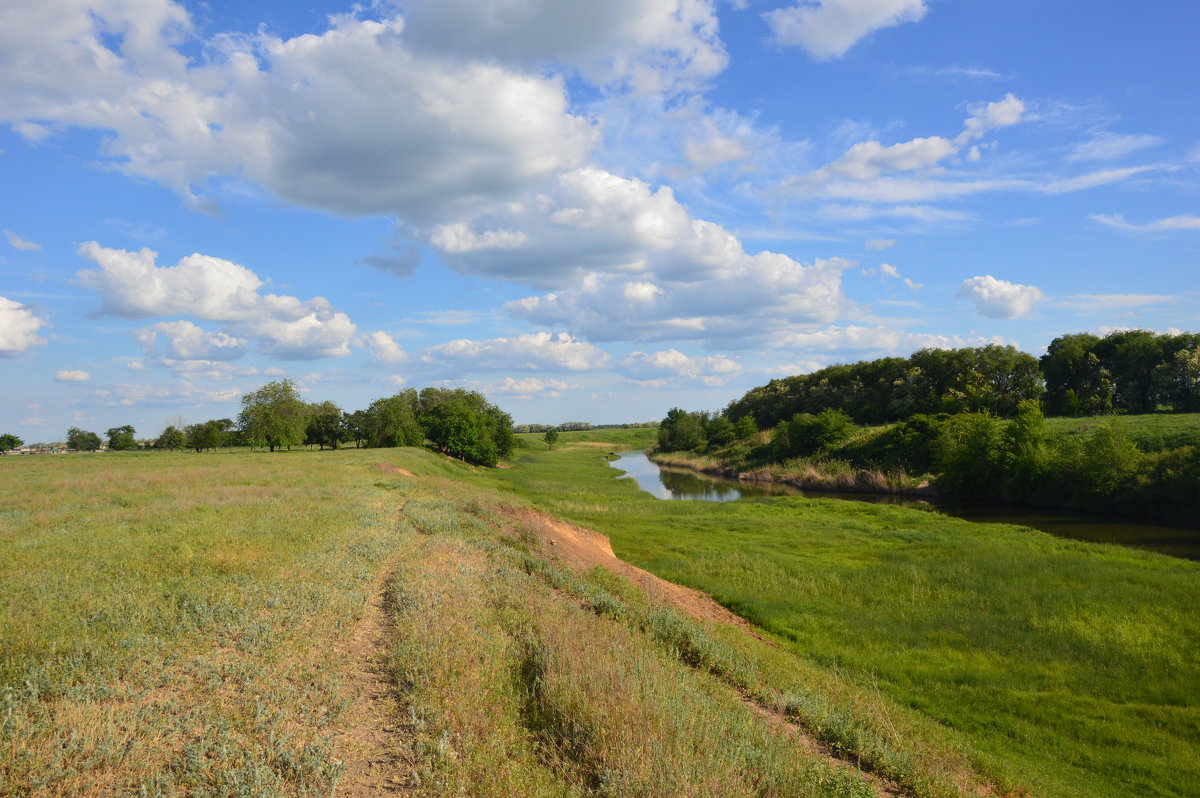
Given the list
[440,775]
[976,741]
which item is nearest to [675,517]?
[976,741]

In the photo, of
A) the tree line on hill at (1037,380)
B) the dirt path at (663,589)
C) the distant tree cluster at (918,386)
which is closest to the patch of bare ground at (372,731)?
the dirt path at (663,589)

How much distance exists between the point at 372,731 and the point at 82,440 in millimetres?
156879

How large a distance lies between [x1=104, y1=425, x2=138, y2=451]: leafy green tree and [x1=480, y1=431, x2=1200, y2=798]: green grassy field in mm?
129773

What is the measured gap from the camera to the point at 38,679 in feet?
17.9

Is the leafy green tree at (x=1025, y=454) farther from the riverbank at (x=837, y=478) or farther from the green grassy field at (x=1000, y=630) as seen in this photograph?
the green grassy field at (x=1000, y=630)

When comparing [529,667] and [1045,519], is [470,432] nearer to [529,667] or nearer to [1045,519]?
[1045,519]

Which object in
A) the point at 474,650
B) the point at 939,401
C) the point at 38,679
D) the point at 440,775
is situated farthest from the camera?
the point at 939,401

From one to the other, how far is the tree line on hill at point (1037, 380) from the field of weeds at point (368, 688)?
56.5 metres

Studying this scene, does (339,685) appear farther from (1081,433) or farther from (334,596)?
(1081,433)

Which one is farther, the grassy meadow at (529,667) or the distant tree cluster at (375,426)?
the distant tree cluster at (375,426)

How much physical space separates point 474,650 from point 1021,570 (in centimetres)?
2114

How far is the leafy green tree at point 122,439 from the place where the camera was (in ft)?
378

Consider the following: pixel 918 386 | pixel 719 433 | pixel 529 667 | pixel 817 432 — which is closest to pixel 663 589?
pixel 529 667

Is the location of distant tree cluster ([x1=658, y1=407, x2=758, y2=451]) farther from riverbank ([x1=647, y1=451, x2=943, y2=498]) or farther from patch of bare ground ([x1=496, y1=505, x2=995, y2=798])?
patch of bare ground ([x1=496, y1=505, x2=995, y2=798])
